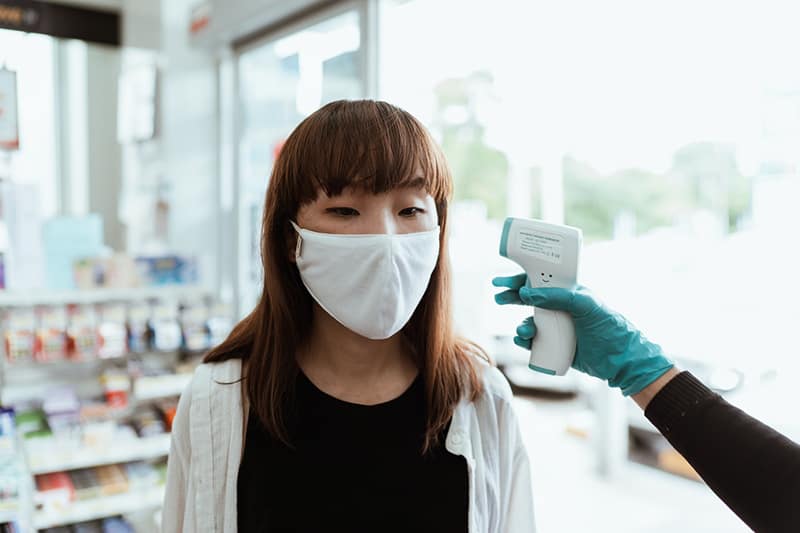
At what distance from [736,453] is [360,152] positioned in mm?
738

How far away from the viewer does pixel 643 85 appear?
415cm

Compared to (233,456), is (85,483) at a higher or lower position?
lower

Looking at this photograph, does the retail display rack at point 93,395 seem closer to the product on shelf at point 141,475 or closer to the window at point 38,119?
the product on shelf at point 141,475

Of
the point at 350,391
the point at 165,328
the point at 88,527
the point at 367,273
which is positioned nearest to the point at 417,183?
the point at 367,273

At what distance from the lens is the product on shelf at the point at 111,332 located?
2629 millimetres

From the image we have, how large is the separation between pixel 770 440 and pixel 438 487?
526mm

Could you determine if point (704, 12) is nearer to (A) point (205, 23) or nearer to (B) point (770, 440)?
(A) point (205, 23)

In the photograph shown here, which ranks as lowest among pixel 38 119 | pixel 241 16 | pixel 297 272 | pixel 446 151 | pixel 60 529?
pixel 60 529

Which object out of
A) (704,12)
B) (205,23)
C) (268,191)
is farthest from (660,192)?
(268,191)

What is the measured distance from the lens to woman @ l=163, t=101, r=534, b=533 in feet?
3.76

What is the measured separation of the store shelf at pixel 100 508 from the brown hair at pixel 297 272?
156 cm

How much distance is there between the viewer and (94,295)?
2.70m

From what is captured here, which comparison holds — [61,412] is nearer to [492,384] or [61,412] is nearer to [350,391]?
[350,391]

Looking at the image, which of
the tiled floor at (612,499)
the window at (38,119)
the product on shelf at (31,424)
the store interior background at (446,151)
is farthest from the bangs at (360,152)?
the window at (38,119)
